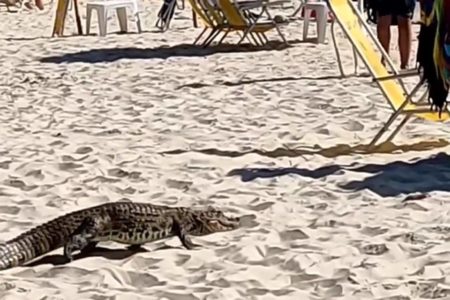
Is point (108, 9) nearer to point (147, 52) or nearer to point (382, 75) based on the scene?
point (147, 52)

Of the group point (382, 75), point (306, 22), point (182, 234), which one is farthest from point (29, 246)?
point (306, 22)

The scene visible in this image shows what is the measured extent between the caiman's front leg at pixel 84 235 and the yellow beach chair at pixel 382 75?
2.44m

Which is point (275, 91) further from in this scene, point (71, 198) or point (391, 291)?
point (391, 291)

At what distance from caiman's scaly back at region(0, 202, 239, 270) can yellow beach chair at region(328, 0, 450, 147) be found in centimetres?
213

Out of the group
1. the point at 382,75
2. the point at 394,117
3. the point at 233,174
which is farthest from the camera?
the point at 382,75

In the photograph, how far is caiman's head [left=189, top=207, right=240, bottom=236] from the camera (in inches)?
192

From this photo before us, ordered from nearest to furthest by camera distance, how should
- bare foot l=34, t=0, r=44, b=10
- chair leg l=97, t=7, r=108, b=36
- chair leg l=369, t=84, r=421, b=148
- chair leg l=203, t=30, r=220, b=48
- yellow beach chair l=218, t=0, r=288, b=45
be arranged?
1. chair leg l=369, t=84, r=421, b=148
2. yellow beach chair l=218, t=0, r=288, b=45
3. chair leg l=203, t=30, r=220, b=48
4. chair leg l=97, t=7, r=108, b=36
5. bare foot l=34, t=0, r=44, b=10

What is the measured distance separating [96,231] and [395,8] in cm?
543

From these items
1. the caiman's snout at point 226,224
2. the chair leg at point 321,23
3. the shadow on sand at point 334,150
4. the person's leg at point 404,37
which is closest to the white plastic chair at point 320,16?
the chair leg at point 321,23

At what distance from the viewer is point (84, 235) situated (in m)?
4.57

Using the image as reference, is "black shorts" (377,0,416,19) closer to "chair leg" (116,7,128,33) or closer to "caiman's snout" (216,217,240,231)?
"caiman's snout" (216,217,240,231)

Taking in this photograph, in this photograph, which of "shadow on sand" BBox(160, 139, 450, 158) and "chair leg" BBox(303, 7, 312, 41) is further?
"chair leg" BBox(303, 7, 312, 41)

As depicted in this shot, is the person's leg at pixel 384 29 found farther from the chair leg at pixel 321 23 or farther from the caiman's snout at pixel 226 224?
the caiman's snout at pixel 226 224

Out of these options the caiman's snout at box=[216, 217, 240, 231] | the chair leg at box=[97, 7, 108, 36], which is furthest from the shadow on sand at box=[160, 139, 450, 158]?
the chair leg at box=[97, 7, 108, 36]
